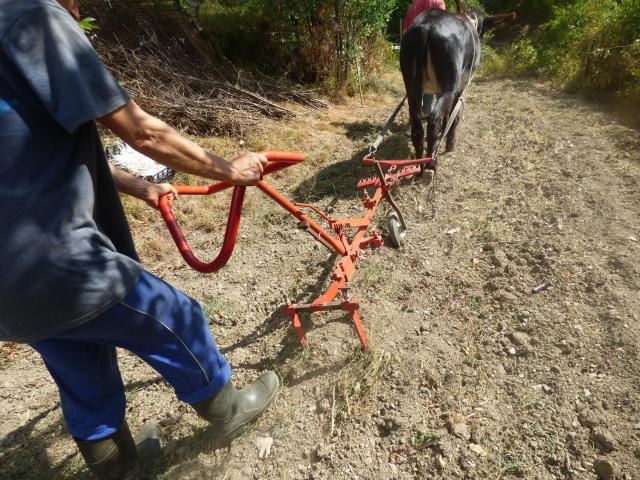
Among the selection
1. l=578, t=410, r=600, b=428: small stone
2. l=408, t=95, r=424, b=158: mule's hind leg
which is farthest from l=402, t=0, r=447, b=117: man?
l=578, t=410, r=600, b=428: small stone

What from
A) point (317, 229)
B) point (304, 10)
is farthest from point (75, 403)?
point (304, 10)

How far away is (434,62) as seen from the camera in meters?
4.46

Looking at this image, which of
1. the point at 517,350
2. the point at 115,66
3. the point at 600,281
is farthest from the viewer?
the point at 115,66

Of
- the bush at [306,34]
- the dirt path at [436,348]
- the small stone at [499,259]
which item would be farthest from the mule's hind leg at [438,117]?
the bush at [306,34]

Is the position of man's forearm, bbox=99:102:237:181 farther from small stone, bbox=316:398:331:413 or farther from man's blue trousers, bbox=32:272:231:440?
small stone, bbox=316:398:331:413

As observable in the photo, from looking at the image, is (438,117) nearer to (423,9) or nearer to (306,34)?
(423,9)

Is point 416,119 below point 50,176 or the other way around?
below

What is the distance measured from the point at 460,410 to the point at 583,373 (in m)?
0.73

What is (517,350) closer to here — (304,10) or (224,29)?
(304,10)

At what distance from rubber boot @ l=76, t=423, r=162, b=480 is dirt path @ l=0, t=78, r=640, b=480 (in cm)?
15

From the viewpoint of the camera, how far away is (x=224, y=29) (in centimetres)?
846

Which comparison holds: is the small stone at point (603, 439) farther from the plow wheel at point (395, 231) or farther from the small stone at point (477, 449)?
the plow wheel at point (395, 231)

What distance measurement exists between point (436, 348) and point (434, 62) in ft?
10.7

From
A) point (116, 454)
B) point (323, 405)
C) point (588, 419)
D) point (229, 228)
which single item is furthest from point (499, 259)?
point (116, 454)
